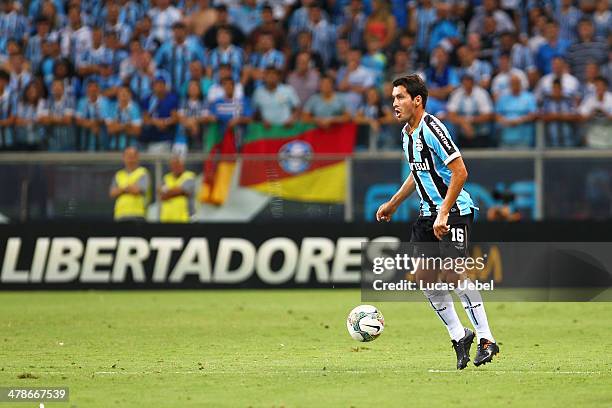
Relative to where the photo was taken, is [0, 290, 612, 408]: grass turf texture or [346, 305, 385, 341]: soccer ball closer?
[0, 290, 612, 408]: grass turf texture

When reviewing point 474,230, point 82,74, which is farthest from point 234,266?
point 82,74

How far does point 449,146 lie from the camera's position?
1045cm

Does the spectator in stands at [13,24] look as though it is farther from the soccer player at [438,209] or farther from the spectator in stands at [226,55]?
the soccer player at [438,209]

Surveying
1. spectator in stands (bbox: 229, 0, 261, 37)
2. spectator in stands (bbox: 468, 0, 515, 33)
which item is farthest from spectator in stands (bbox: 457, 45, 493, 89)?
spectator in stands (bbox: 229, 0, 261, 37)

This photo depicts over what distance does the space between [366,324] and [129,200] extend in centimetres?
1014

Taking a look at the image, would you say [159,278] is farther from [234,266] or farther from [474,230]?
[474,230]

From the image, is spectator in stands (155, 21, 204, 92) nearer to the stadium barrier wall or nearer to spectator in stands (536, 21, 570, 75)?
the stadium barrier wall

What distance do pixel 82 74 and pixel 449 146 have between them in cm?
1434

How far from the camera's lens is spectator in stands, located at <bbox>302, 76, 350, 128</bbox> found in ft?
68.8

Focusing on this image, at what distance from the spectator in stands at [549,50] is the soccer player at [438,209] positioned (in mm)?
12294

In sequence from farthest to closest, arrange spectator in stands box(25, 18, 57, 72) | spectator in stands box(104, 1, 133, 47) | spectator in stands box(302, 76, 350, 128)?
1. spectator in stands box(25, 18, 57, 72)
2. spectator in stands box(104, 1, 133, 47)
3. spectator in stands box(302, 76, 350, 128)

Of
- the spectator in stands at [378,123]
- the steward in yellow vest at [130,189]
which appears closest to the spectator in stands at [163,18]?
the steward in yellow vest at [130,189]

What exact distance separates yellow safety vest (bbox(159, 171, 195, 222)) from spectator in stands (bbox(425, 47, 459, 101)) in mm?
4926

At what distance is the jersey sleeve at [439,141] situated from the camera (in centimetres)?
1041
